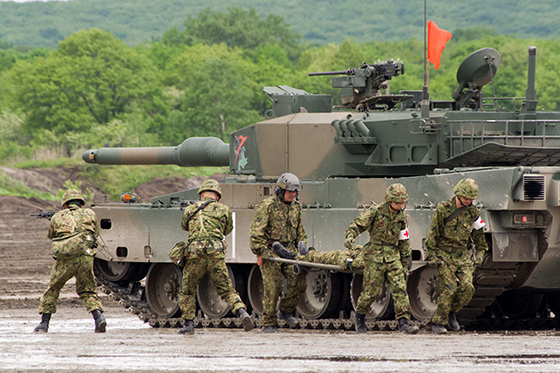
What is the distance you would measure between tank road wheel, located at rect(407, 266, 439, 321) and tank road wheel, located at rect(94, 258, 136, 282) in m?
5.01

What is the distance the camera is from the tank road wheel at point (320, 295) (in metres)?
14.4

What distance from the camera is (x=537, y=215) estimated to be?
41.7 ft

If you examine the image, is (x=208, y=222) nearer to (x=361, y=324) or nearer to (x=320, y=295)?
(x=361, y=324)

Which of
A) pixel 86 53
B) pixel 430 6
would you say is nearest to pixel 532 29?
pixel 430 6

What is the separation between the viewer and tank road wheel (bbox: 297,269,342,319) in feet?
47.1

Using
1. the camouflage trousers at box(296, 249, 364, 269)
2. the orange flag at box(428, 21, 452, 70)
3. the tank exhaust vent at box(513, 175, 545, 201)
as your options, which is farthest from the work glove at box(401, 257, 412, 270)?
the orange flag at box(428, 21, 452, 70)

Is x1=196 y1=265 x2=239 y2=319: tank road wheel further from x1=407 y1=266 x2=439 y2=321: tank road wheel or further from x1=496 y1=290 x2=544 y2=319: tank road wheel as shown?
x1=496 y1=290 x2=544 y2=319: tank road wheel

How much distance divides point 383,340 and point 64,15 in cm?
18843

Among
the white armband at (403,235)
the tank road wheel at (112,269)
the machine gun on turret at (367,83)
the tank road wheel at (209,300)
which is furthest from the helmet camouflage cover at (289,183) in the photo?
the tank road wheel at (112,269)

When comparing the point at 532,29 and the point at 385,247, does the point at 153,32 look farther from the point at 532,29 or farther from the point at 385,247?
the point at 385,247

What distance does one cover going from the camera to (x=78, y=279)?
1327 centimetres

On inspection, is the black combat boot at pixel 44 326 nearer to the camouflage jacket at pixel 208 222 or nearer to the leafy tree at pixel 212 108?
the camouflage jacket at pixel 208 222

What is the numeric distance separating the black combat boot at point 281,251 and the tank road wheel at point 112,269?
443cm

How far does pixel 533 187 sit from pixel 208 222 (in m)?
3.83
